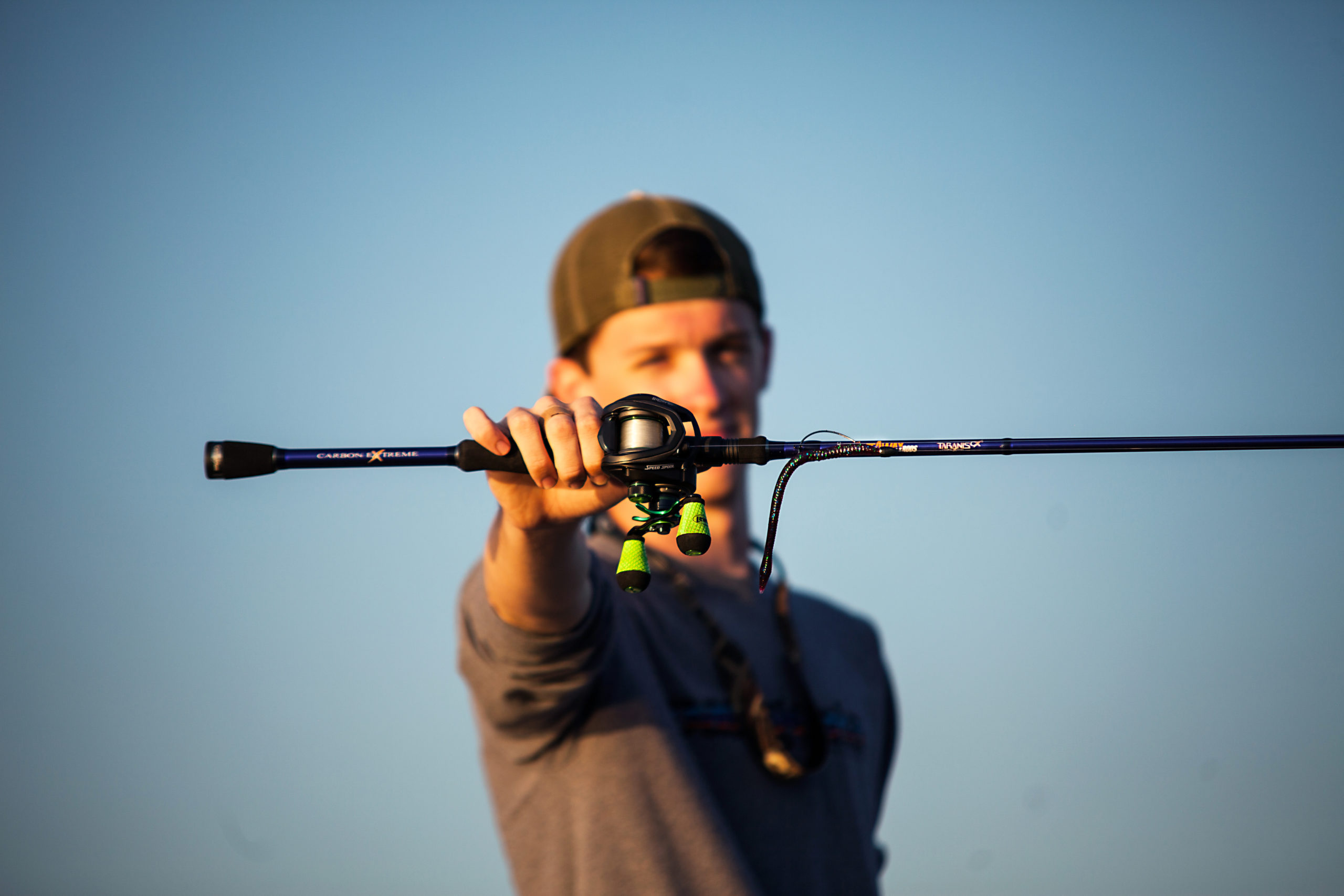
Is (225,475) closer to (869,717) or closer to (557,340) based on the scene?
(557,340)

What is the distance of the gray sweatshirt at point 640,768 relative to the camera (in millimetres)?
4281

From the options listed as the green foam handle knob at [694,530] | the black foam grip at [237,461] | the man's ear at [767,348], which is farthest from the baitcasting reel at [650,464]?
the man's ear at [767,348]

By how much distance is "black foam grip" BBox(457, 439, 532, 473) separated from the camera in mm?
3230

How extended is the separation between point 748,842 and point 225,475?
2.93 m

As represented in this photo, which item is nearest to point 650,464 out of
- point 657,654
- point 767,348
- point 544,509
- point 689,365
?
point 544,509

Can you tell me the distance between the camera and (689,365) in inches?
229

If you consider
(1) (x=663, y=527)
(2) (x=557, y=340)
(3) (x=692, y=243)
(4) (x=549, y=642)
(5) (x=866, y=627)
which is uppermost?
(3) (x=692, y=243)

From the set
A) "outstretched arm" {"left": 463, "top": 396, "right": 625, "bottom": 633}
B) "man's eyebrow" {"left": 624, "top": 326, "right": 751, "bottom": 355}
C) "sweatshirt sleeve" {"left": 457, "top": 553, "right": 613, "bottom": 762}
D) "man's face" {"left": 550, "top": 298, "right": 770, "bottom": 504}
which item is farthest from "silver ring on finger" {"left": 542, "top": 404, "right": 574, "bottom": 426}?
"man's eyebrow" {"left": 624, "top": 326, "right": 751, "bottom": 355}

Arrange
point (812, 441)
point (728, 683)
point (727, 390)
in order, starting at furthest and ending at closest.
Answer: point (727, 390)
point (728, 683)
point (812, 441)

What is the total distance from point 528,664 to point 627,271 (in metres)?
2.67

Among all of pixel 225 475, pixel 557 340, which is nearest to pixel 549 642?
pixel 225 475

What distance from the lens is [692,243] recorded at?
6191 mm

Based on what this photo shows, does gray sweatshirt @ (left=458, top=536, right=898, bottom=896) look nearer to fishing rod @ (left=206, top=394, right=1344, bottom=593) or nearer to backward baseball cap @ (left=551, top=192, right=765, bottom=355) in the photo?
fishing rod @ (left=206, top=394, right=1344, bottom=593)

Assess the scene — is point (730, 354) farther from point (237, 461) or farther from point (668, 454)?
point (237, 461)
